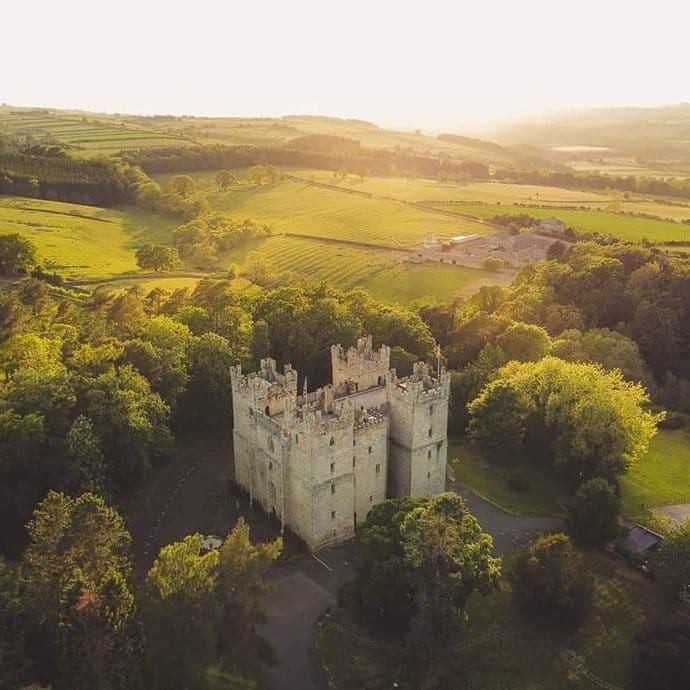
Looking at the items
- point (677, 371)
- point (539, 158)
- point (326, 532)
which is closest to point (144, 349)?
point (326, 532)

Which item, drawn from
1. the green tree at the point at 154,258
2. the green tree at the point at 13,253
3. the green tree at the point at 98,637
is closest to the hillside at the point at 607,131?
the green tree at the point at 154,258

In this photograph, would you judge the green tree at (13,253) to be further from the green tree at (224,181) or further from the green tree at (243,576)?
the green tree at (224,181)

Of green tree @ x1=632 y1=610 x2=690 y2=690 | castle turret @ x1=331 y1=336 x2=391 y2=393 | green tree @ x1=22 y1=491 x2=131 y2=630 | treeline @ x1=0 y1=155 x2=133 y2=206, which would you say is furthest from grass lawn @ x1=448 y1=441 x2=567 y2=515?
treeline @ x1=0 y1=155 x2=133 y2=206

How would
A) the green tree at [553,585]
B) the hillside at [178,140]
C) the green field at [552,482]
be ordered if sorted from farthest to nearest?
the hillside at [178,140] → the green field at [552,482] → the green tree at [553,585]

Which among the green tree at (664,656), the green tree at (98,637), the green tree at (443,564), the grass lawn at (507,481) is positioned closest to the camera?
the green tree at (98,637)

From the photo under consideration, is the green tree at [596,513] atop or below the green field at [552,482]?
atop

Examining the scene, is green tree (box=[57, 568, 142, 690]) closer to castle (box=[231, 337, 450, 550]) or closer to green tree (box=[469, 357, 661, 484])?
castle (box=[231, 337, 450, 550])

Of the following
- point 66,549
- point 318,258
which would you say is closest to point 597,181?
point 318,258
